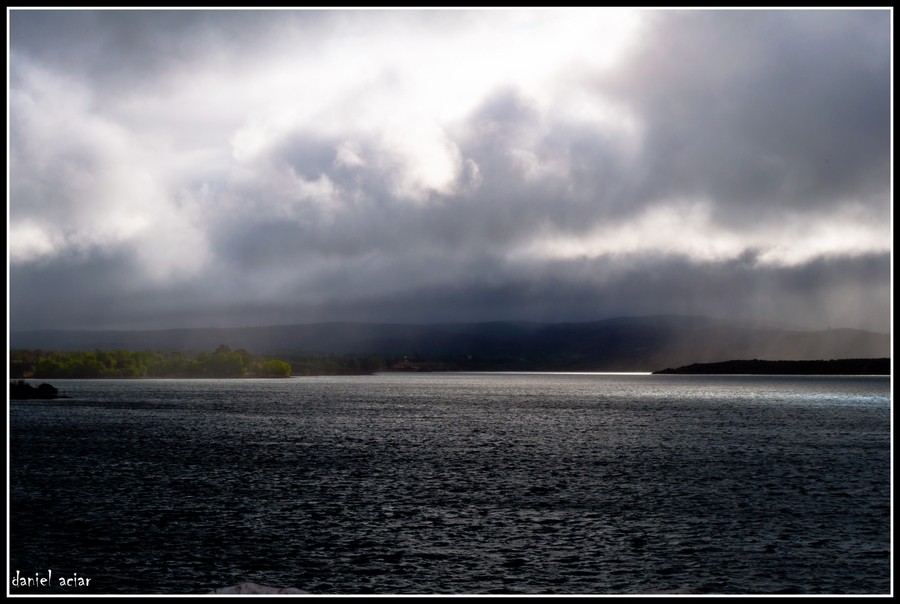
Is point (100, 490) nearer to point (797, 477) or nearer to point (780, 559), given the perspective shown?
point (780, 559)

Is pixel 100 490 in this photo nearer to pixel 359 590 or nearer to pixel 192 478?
pixel 192 478

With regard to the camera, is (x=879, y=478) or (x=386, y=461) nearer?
(x=879, y=478)

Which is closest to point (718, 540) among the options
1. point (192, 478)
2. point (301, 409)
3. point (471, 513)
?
point (471, 513)

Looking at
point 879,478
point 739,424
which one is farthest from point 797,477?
point 739,424

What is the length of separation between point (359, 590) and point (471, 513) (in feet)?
60.5

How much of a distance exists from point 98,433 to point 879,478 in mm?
116440

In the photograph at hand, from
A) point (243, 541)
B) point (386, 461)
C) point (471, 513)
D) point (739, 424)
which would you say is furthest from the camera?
point (739, 424)

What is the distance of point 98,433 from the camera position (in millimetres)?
122500

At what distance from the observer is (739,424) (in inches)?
5999

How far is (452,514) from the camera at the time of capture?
5381cm

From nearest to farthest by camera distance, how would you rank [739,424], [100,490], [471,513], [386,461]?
1. [471,513]
2. [100,490]
3. [386,461]
4. [739,424]

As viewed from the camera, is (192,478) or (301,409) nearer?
(192,478)

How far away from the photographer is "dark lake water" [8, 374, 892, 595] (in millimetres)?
39312

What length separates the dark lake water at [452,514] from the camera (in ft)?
129
